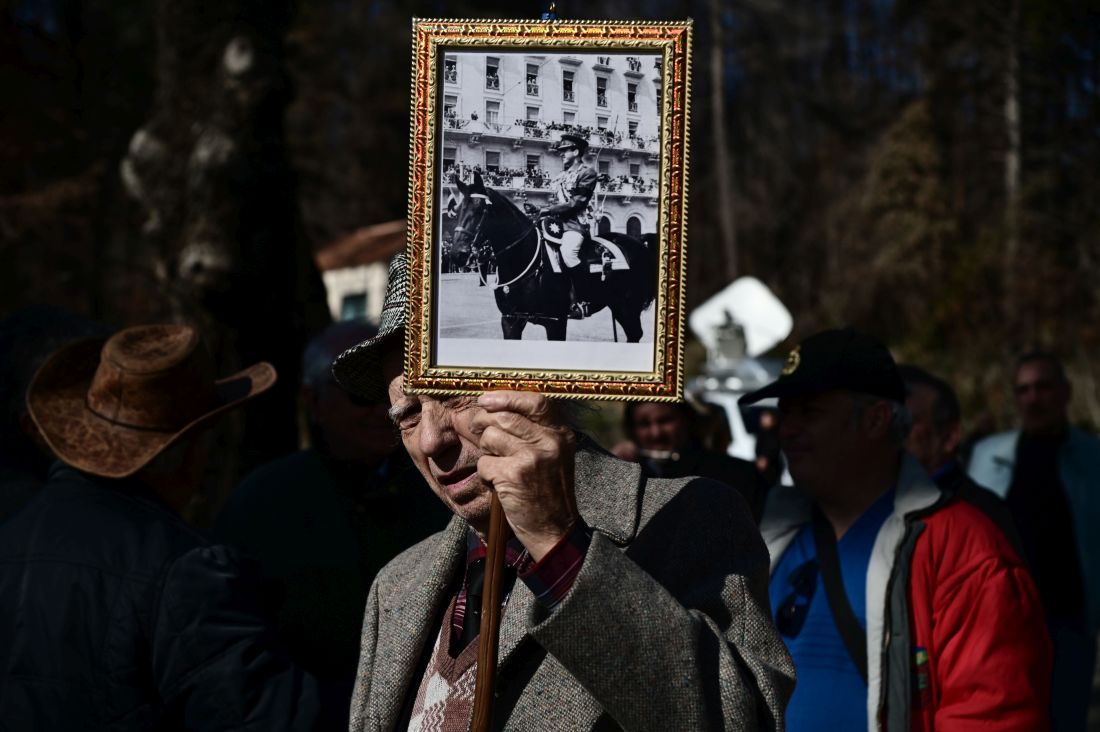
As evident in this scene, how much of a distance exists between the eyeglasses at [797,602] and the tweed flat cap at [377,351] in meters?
1.53

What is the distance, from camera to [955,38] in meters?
21.9

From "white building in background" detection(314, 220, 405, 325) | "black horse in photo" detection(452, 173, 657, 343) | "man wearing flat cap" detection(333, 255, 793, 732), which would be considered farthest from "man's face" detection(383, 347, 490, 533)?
"white building in background" detection(314, 220, 405, 325)

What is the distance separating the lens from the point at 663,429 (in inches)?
255

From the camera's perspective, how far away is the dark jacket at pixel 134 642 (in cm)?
296

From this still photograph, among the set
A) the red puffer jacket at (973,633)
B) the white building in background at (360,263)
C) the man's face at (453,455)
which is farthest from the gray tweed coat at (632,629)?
the white building in background at (360,263)

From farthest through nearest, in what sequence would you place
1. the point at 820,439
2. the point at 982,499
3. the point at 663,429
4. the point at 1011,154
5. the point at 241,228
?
1. the point at 1011,154
2. the point at 241,228
3. the point at 663,429
4. the point at 982,499
5. the point at 820,439

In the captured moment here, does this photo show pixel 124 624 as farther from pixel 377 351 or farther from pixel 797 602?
pixel 797 602

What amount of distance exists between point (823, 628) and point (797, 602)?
119mm

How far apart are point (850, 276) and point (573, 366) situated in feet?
99.2

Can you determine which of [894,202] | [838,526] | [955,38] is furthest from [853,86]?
[838,526]

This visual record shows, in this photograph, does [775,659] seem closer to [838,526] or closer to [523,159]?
[523,159]

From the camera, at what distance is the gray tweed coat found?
6.56 feet

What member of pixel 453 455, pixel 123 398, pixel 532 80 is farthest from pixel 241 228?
pixel 532 80

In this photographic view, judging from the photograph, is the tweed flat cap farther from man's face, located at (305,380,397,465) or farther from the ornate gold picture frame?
man's face, located at (305,380,397,465)
